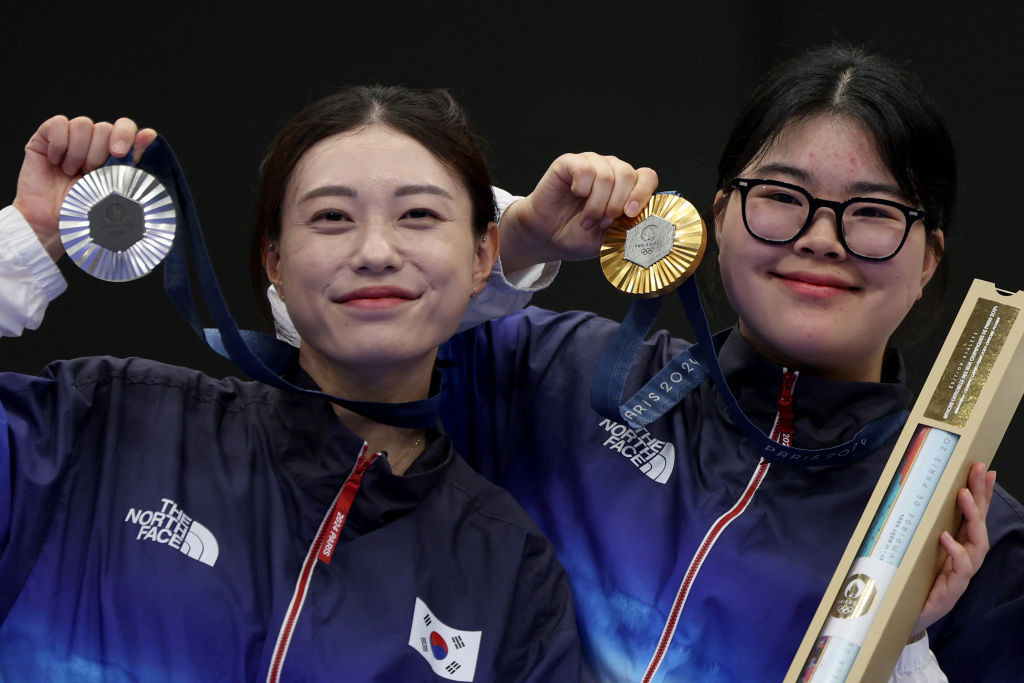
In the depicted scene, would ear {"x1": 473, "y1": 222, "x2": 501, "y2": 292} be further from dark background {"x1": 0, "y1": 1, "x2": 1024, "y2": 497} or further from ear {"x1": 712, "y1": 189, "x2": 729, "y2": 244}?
dark background {"x1": 0, "y1": 1, "x2": 1024, "y2": 497}

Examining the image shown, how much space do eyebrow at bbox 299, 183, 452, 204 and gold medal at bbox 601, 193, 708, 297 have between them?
25 cm

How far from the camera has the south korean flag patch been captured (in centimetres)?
156

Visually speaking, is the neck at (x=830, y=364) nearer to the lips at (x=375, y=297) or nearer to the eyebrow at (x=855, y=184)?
the eyebrow at (x=855, y=184)

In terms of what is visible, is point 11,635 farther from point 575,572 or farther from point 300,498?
point 575,572

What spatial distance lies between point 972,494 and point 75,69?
1.75 meters

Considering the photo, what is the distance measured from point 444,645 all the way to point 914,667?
0.56m

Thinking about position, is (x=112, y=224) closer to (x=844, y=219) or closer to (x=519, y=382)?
(x=519, y=382)

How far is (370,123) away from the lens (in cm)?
169

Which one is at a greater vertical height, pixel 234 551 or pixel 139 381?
pixel 139 381

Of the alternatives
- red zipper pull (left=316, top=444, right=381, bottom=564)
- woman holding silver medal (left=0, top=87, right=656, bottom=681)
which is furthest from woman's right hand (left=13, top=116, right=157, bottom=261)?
red zipper pull (left=316, top=444, right=381, bottom=564)

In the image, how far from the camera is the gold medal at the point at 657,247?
1.63 metres

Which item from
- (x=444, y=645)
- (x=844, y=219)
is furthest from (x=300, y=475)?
(x=844, y=219)

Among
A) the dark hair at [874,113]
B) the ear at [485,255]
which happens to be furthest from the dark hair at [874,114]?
the ear at [485,255]

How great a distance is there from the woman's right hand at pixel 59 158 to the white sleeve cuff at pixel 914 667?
1089 mm
